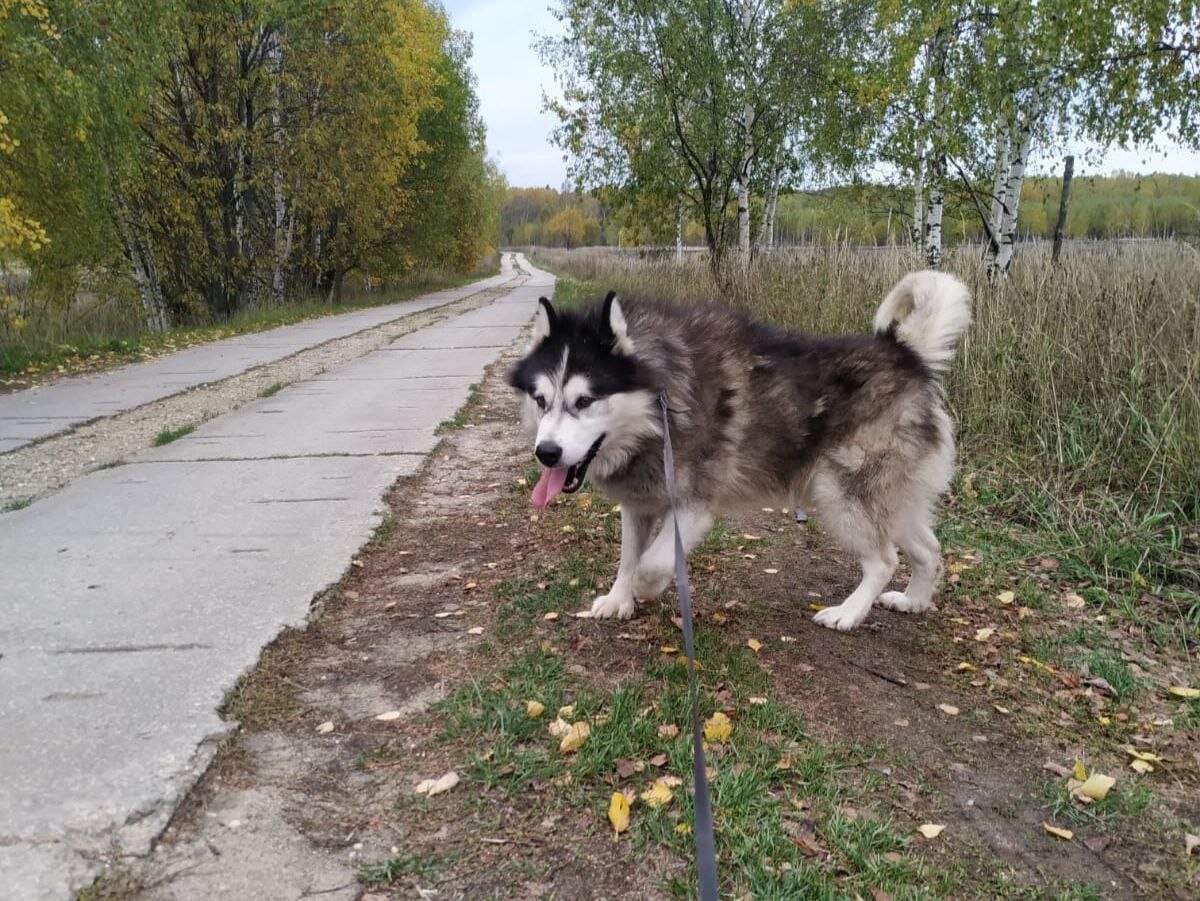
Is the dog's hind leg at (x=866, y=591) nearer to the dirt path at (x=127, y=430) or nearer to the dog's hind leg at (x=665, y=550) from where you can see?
the dog's hind leg at (x=665, y=550)

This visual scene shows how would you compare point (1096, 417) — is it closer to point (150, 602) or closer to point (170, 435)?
point (150, 602)

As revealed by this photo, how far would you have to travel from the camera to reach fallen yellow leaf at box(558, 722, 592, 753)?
2750 millimetres

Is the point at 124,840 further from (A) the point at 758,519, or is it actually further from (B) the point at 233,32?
(B) the point at 233,32

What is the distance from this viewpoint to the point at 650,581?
371cm

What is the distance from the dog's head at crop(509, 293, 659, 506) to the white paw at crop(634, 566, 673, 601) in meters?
0.52

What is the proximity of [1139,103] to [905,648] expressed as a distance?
8.41 metres

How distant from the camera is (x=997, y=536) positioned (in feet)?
17.4

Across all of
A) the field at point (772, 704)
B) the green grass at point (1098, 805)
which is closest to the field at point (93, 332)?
the field at point (772, 704)

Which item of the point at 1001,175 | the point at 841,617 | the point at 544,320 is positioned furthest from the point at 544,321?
the point at 1001,175

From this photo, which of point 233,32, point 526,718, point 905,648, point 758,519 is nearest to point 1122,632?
point 905,648

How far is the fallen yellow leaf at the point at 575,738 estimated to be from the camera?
275 centimetres

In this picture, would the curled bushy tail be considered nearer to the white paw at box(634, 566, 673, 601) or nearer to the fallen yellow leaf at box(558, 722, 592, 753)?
the white paw at box(634, 566, 673, 601)

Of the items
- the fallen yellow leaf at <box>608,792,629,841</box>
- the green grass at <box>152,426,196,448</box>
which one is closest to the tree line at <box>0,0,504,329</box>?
the green grass at <box>152,426,196,448</box>

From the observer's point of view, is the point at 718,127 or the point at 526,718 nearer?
the point at 526,718
